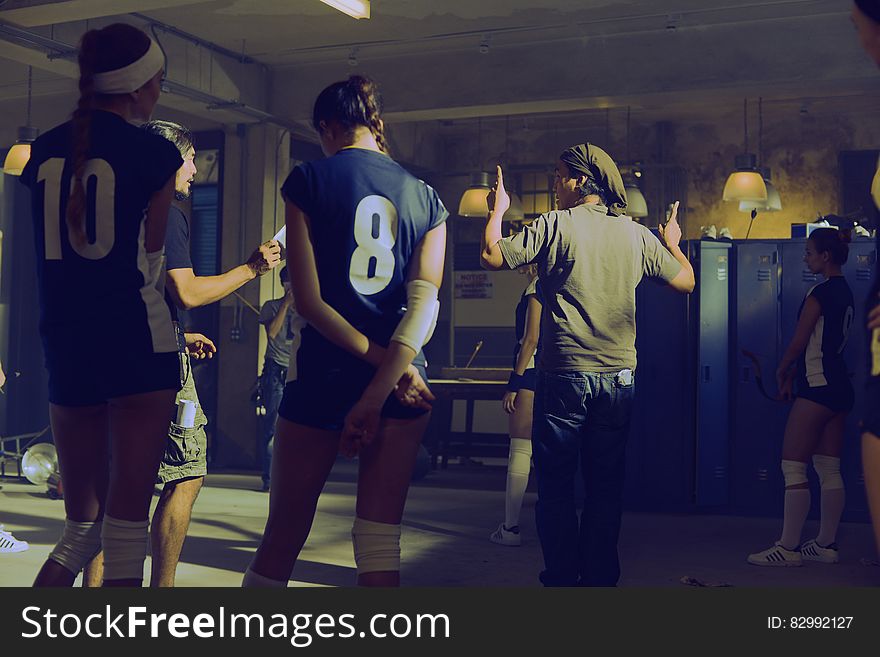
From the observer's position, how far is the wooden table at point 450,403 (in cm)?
833

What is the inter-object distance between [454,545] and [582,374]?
198 cm

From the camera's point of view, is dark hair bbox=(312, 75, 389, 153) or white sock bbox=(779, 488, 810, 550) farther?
white sock bbox=(779, 488, 810, 550)

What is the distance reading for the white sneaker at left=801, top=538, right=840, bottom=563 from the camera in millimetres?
4891

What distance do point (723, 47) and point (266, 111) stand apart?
3.94m

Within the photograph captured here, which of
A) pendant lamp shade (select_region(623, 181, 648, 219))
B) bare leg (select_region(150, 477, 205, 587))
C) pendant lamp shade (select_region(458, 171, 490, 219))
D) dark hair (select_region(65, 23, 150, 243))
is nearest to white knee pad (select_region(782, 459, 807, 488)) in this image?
bare leg (select_region(150, 477, 205, 587))

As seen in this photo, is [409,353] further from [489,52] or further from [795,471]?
[489,52]

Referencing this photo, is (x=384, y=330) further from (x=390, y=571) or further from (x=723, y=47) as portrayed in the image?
(x=723, y=47)

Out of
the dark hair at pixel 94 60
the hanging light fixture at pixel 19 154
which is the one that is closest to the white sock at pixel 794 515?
the dark hair at pixel 94 60

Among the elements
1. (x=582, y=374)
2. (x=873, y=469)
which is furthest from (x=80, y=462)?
(x=582, y=374)

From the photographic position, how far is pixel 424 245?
7.23 feet

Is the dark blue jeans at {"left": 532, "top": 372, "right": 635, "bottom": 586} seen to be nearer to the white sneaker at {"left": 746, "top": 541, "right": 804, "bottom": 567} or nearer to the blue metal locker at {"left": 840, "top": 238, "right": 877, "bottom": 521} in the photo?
the white sneaker at {"left": 746, "top": 541, "right": 804, "bottom": 567}

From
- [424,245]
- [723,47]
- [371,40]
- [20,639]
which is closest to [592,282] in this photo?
[424,245]

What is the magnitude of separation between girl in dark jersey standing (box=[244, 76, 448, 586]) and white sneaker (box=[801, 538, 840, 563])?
10.9 ft

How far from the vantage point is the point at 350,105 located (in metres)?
2.21
